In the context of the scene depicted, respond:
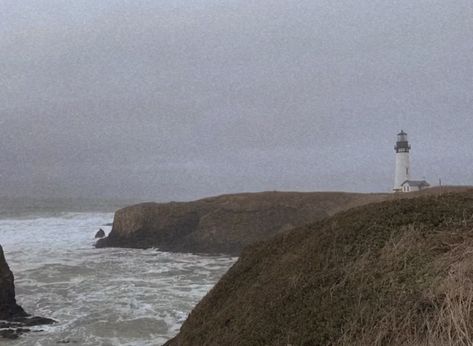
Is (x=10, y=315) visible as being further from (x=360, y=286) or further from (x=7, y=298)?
(x=360, y=286)

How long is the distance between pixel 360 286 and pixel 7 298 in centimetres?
1418

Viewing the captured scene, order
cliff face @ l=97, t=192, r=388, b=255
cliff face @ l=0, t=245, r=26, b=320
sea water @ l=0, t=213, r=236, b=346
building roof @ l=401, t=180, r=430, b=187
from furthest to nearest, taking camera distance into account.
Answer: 1. building roof @ l=401, t=180, r=430, b=187
2. cliff face @ l=97, t=192, r=388, b=255
3. cliff face @ l=0, t=245, r=26, b=320
4. sea water @ l=0, t=213, r=236, b=346

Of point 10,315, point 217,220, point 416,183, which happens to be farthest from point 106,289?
point 416,183

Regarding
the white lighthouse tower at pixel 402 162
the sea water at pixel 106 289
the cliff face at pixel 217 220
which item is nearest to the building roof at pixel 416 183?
the white lighthouse tower at pixel 402 162

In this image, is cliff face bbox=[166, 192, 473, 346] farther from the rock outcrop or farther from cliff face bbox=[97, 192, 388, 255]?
cliff face bbox=[97, 192, 388, 255]

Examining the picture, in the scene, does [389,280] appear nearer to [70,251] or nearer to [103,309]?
[103,309]

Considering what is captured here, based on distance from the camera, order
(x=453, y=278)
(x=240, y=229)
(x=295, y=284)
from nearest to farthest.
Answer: (x=453, y=278) → (x=295, y=284) → (x=240, y=229)

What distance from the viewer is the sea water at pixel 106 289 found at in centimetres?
1321

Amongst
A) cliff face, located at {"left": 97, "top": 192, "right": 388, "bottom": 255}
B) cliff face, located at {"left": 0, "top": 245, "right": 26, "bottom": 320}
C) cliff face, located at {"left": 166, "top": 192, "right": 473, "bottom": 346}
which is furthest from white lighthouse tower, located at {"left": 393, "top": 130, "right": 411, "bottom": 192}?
cliff face, located at {"left": 166, "top": 192, "right": 473, "bottom": 346}

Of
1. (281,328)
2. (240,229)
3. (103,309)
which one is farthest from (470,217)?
(240,229)

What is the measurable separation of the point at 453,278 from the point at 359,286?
1118 millimetres

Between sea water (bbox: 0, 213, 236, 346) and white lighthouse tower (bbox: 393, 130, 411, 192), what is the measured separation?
3001cm

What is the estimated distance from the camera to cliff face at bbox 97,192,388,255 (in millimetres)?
36188

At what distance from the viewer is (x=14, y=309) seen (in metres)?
15.5
